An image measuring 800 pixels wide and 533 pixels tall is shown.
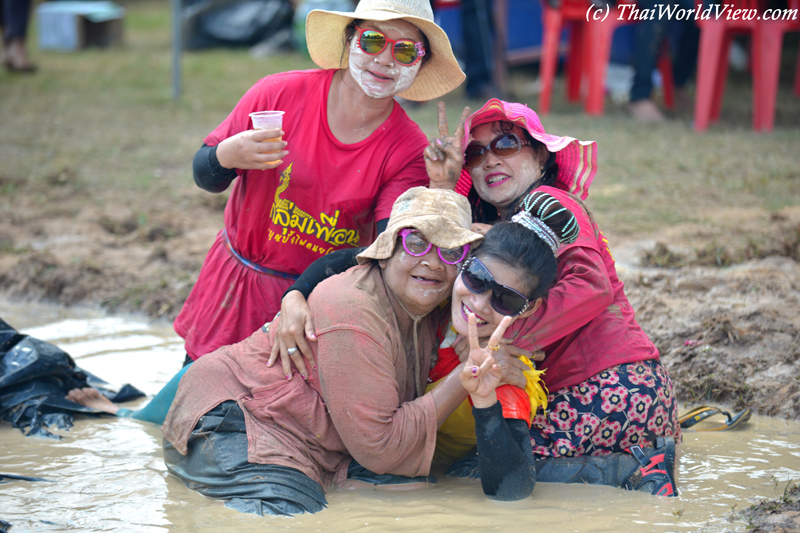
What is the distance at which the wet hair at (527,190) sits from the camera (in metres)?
3.02

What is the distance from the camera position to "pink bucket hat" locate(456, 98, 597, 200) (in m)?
2.95

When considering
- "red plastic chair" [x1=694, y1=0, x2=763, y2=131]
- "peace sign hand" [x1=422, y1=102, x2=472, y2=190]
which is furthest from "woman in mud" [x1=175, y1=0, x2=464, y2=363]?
"red plastic chair" [x1=694, y1=0, x2=763, y2=131]

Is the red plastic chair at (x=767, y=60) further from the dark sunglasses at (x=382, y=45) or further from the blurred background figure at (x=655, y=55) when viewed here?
the dark sunglasses at (x=382, y=45)

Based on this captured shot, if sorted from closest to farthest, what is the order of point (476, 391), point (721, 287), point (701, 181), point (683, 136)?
point (476, 391) < point (721, 287) < point (701, 181) < point (683, 136)

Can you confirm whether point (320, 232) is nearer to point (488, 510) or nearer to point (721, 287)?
point (488, 510)

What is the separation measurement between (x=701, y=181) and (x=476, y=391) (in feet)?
14.8

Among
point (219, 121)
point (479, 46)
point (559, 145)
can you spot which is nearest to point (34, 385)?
point (559, 145)

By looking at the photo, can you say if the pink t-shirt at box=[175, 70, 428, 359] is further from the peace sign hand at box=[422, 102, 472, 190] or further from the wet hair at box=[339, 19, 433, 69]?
the peace sign hand at box=[422, 102, 472, 190]

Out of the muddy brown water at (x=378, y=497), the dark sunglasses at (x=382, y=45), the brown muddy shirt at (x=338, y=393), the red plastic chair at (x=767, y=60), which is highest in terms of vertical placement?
the red plastic chair at (x=767, y=60)

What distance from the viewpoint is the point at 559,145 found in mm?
2930

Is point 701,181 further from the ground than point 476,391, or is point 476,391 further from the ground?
point 701,181

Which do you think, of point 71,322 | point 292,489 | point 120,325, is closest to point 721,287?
point 292,489

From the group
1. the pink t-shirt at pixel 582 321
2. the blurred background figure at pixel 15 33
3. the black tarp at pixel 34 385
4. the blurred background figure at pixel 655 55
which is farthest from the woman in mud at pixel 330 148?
the blurred background figure at pixel 15 33

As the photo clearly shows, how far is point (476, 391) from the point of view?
259 cm
